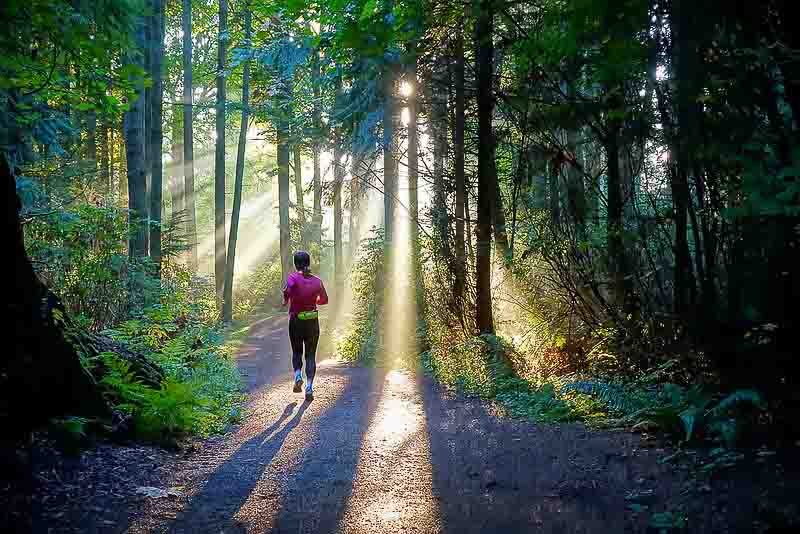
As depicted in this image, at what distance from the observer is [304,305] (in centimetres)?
934

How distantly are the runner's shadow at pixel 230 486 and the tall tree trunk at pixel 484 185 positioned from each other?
18.8ft

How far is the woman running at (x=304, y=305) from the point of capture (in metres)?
9.30

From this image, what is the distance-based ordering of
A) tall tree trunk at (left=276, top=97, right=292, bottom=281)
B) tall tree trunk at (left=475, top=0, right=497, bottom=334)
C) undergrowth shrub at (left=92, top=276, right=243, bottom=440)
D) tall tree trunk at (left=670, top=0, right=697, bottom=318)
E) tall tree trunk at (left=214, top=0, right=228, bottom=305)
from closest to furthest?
tall tree trunk at (left=670, top=0, right=697, bottom=318)
undergrowth shrub at (left=92, top=276, right=243, bottom=440)
tall tree trunk at (left=475, top=0, right=497, bottom=334)
tall tree trunk at (left=214, top=0, right=228, bottom=305)
tall tree trunk at (left=276, top=97, right=292, bottom=281)

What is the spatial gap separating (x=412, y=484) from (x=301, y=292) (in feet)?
15.4

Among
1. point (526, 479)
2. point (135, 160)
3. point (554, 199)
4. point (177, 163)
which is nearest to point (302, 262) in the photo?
point (554, 199)

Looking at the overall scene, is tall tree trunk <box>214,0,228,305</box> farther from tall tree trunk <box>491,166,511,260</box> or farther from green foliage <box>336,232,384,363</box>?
tall tree trunk <box>491,166,511,260</box>

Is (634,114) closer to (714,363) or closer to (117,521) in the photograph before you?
(714,363)

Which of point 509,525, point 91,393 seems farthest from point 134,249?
point 509,525

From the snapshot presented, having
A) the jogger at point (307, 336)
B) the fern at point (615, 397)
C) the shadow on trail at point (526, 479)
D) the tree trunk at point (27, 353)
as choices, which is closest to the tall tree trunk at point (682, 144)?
the fern at point (615, 397)

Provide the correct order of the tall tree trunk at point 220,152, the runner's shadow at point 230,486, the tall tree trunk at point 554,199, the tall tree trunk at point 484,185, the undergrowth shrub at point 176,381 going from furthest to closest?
the tall tree trunk at point 220,152
the tall tree trunk at point 484,185
the tall tree trunk at point 554,199
the undergrowth shrub at point 176,381
the runner's shadow at point 230,486

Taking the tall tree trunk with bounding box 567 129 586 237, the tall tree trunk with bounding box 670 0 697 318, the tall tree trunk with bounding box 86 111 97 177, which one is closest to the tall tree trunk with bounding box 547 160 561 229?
the tall tree trunk with bounding box 567 129 586 237

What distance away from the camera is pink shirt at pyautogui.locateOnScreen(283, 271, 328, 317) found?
30.4 feet

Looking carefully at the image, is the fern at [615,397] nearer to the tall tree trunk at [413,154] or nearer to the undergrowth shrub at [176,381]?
the undergrowth shrub at [176,381]

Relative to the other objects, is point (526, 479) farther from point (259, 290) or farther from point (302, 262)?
point (259, 290)
